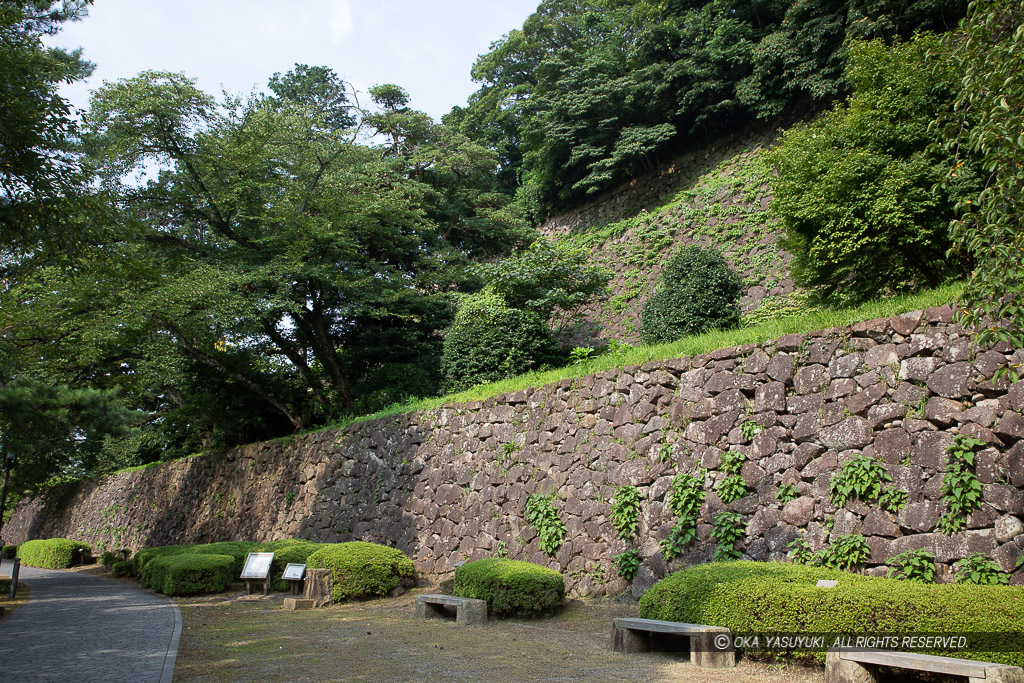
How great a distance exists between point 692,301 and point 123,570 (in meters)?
14.9

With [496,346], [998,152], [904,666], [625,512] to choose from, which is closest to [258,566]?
[496,346]

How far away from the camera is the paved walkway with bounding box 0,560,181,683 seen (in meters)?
5.38

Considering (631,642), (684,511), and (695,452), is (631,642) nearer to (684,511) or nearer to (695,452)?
(684,511)

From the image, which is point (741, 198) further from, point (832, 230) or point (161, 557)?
point (161, 557)

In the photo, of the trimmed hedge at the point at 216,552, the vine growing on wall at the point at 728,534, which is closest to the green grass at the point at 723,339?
the vine growing on wall at the point at 728,534

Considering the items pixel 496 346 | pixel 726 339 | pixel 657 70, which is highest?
pixel 657 70

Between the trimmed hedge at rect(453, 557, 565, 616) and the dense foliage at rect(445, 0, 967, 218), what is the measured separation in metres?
13.5

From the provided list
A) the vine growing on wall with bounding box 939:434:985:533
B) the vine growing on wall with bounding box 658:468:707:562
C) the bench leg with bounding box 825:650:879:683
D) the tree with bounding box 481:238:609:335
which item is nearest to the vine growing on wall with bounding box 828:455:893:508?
the vine growing on wall with bounding box 939:434:985:533

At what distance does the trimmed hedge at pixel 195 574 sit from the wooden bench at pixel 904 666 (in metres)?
10.5

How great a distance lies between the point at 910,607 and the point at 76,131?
9171 mm

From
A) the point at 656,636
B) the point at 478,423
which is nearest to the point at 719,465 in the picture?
the point at 656,636

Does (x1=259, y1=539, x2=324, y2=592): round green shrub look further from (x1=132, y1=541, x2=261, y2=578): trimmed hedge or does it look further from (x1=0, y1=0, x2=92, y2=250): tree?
(x1=0, y1=0, x2=92, y2=250): tree

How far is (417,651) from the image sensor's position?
20.3 feet

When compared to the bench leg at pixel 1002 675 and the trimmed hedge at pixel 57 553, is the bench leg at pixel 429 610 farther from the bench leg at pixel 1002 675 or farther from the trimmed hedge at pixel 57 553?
the trimmed hedge at pixel 57 553
